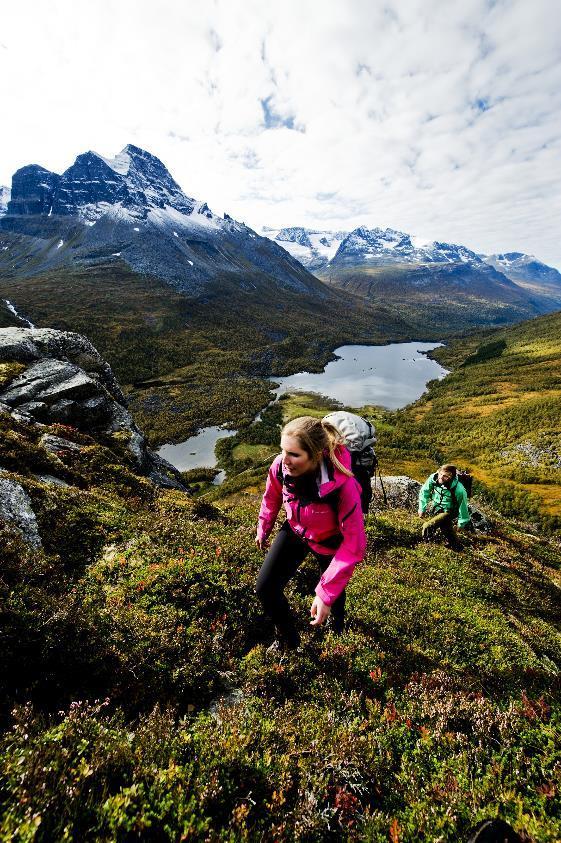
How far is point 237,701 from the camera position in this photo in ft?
17.4

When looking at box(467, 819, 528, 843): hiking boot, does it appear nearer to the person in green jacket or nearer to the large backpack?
the large backpack

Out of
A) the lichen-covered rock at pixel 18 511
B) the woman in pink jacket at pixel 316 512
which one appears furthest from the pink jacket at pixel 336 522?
the lichen-covered rock at pixel 18 511

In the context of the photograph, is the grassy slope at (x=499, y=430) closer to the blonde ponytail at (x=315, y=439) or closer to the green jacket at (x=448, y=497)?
the green jacket at (x=448, y=497)

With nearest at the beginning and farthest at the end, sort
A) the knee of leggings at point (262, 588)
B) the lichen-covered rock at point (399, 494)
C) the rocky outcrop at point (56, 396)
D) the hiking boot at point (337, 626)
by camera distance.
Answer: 1. the knee of leggings at point (262, 588)
2. the hiking boot at point (337, 626)
3. the rocky outcrop at point (56, 396)
4. the lichen-covered rock at point (399, 494)

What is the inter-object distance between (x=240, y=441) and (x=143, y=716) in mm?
70535

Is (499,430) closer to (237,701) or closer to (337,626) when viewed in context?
(337,626)

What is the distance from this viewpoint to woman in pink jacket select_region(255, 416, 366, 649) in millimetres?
4750

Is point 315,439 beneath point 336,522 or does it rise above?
above

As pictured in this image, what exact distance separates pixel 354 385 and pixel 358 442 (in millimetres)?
127037

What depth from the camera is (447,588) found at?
970 cm

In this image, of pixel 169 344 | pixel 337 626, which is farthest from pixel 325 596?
pixel 169 344

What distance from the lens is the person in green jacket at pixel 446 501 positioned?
464 inches

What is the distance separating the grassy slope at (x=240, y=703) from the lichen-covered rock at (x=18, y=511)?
37 centimetres

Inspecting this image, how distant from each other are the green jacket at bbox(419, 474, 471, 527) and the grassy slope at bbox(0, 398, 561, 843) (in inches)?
117
